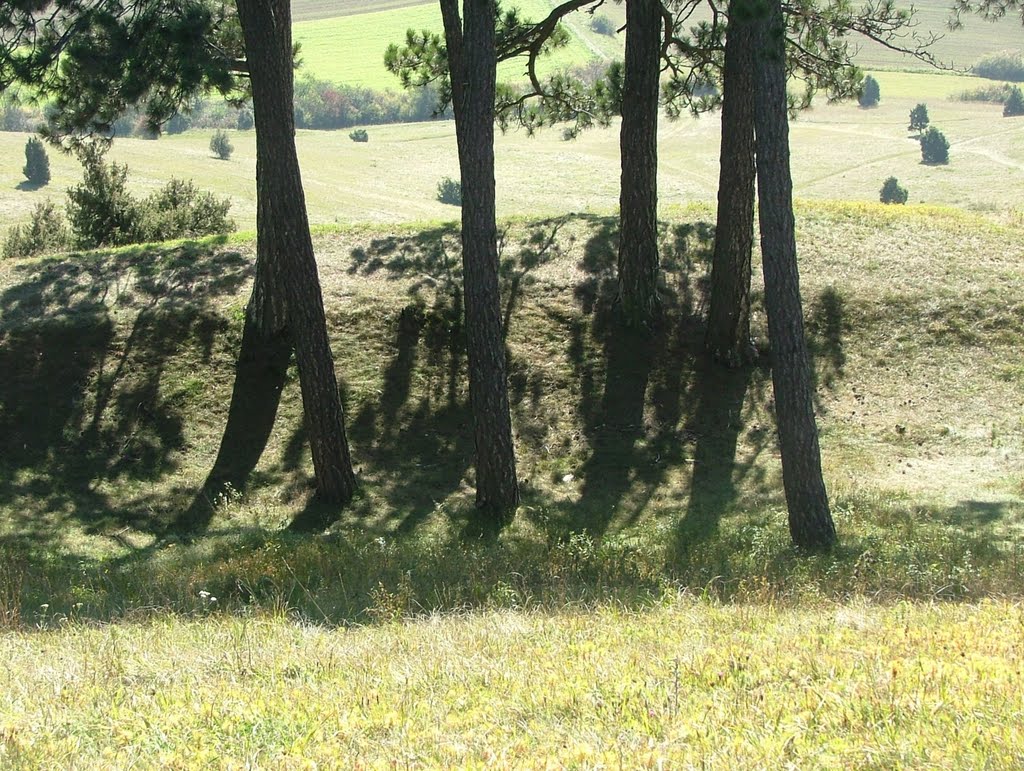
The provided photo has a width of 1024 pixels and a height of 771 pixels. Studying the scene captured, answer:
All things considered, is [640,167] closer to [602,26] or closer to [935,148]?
[935,148]

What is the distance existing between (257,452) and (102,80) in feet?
19.4

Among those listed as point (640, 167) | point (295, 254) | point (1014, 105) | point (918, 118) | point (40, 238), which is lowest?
point (40, 238)

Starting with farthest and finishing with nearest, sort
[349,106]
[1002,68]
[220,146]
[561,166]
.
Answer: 1. [1002,68]
2. [349,106]
3. [561,166]
4. [220,146]

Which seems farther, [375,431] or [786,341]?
[375,431]

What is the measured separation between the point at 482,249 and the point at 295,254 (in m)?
2.55

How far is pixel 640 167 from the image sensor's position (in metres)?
16.4

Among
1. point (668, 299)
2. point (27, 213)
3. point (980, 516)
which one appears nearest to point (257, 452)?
point (668, 299)

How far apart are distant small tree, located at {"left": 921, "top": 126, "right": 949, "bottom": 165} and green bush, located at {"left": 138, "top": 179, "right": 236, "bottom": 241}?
2838 inches

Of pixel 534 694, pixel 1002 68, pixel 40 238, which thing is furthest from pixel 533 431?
pixel 1002 68

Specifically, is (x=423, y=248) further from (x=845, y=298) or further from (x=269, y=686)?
(x=269, y=686)

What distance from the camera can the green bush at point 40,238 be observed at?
1005 inches

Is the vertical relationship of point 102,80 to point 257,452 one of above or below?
above

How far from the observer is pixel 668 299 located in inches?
683

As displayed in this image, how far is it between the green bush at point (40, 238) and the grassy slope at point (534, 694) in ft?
70.1
